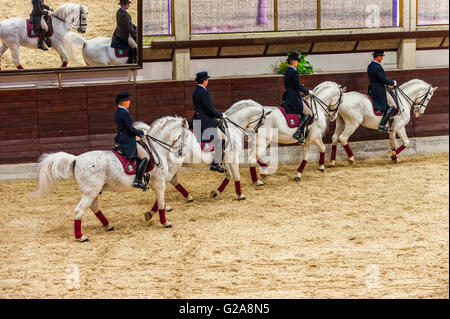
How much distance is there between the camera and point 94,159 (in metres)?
8.62

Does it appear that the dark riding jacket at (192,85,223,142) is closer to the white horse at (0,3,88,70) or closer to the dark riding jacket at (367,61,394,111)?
the white horse at (0,3,88,70)

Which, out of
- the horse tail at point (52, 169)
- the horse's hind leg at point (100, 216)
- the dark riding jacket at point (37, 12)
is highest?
the dark riding jacket at point (37, 12)

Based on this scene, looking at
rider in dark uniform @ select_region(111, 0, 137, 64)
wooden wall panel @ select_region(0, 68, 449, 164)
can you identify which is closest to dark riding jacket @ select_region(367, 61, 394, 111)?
wooden wall panel @ select_region(0, 68, 449, 164)

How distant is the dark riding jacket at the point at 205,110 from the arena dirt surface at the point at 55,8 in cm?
255

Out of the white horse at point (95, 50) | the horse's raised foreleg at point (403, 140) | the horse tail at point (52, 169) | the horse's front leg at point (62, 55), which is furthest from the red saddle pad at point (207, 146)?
the horse's raised foreleg at point (403, 140)

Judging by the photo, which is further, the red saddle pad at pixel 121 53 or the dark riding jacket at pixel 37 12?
the red saddle pad at pixel 121 53

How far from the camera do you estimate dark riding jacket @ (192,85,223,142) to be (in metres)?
10.1

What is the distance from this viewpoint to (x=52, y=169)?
8477 mm

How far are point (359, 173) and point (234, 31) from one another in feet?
12.5

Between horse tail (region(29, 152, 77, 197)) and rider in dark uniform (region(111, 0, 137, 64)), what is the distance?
3.94 metres

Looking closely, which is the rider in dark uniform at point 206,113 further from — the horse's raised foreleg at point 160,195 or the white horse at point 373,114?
the white horse at point 373,114

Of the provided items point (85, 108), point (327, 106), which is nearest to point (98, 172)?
point (85, 108)

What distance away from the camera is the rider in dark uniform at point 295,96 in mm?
11352
